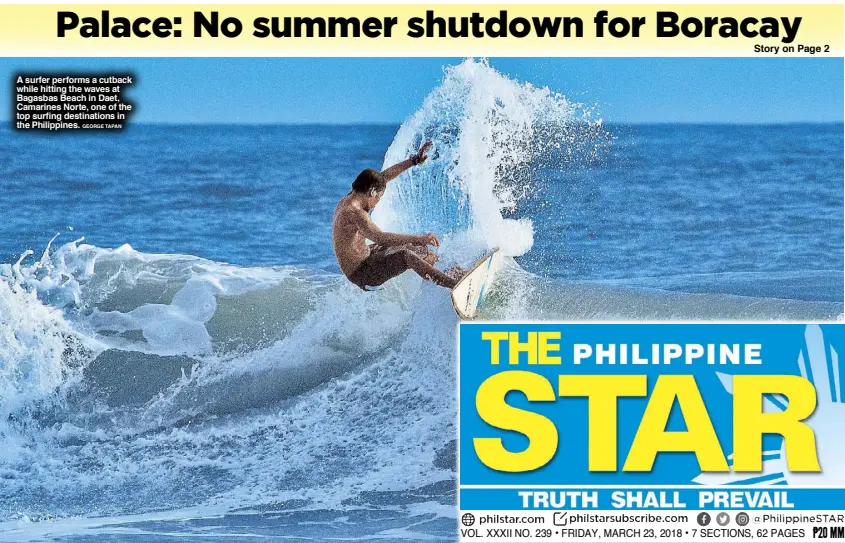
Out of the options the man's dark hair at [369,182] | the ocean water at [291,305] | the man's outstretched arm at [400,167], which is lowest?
the ocean water at [291,305]

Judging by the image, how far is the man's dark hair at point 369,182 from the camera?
7.66m

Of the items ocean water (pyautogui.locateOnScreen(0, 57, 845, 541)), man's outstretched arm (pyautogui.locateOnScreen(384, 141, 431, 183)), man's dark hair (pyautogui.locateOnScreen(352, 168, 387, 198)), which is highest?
man's outstretched arm (pyautogui.locateOnScreen(384, 141, 431, 183))

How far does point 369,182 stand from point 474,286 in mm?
1083

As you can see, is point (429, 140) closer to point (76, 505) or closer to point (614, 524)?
point (614, 524)

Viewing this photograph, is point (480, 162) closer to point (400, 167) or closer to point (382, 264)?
point (400, 167)

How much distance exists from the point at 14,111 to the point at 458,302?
3551 millimetres

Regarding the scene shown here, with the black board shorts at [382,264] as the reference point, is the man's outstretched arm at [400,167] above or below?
above

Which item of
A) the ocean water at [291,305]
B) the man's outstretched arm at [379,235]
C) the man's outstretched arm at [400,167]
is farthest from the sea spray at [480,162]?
the man's outstretched arm at [379,235]

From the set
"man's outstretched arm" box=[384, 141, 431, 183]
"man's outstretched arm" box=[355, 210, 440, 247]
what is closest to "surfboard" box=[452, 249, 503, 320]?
"man's outstretched arm" box=[355, 210, 440, 247]

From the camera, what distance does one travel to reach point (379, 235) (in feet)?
24.9

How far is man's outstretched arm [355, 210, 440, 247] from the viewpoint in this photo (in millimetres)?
7590

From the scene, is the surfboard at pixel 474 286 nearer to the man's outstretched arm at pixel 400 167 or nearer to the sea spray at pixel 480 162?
the sea spray at pixel 480 162

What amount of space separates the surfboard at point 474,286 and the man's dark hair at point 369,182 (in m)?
0.91

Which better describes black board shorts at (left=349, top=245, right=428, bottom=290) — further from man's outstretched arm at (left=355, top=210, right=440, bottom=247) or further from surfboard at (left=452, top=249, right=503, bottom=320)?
surfboard at (left=452, top=249, right=503, bottom=320)
